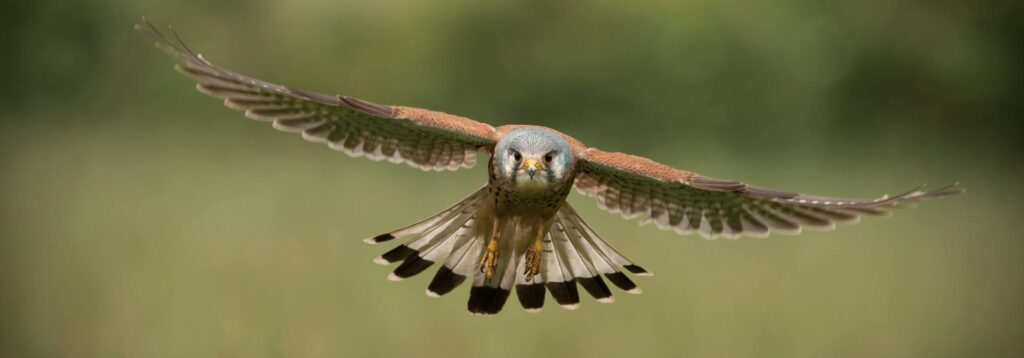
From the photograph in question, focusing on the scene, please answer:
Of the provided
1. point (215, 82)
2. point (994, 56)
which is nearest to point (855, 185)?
point (994, 56)

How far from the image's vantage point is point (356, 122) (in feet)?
10.4

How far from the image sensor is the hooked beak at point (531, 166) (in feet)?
9.12

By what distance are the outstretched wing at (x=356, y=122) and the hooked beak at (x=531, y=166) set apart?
0.80 feet

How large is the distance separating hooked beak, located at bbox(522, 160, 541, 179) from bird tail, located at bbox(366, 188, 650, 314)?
0.46 m

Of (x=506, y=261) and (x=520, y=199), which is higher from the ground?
(x=520, y=199)

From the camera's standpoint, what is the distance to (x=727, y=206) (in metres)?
3.18

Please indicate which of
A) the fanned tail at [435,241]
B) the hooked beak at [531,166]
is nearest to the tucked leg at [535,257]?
the fanned tail at [435,241]

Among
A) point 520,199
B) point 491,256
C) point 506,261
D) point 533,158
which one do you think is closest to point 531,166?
point 533,158

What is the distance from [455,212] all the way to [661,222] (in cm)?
55

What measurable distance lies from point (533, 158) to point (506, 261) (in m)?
0.59

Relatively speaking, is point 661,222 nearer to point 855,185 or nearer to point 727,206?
point 727,206

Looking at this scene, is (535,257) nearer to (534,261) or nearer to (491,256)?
(534,261)

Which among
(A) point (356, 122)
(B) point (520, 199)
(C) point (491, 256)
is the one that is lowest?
(C) point (491, 256)

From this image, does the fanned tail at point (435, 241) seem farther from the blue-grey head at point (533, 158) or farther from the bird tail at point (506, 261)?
the blue-grey head at point (533, 158)
